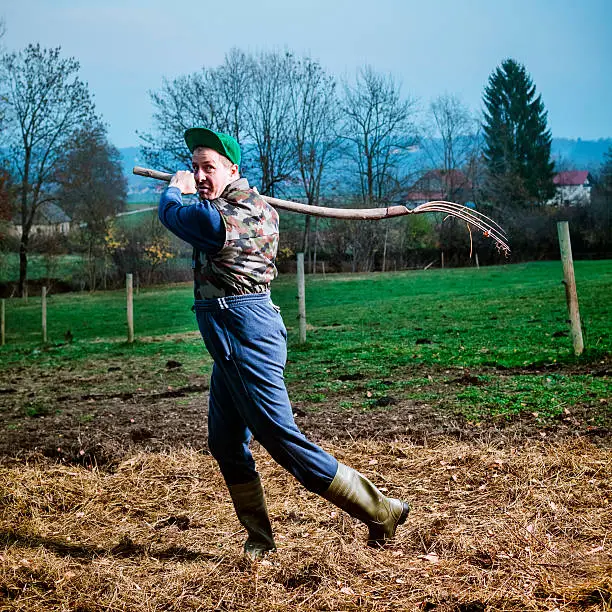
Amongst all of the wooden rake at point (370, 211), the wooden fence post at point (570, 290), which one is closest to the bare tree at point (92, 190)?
the wooden fence post at point (570, 290)

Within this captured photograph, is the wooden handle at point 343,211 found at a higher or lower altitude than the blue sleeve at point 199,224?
higher

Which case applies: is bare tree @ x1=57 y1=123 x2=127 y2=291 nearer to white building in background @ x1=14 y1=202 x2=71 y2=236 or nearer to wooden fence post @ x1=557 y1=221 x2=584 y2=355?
white building in background @ x1=14 y1=202 x2=71 y2=236

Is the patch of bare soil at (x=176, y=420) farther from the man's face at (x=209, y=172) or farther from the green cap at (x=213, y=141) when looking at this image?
the green cap at (x=213, y=141)

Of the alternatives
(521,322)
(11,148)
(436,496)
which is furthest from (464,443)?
(11,148)

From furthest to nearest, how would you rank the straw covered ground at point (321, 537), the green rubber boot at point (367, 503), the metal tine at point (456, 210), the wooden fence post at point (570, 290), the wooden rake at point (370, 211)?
the wooden fence post at point (570, 290), the metal tine at point (456, 210), the wooden rake at point (370, 211), the green rubber boot at point (367, 503), the straw covered ground at point (321, 537)

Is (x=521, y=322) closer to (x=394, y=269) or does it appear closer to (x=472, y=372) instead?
(x=472, y=372)

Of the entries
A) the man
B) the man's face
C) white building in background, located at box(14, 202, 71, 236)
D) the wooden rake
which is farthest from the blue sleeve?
white building in background, located at box(14, 202, 71, 236)

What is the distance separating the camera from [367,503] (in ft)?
11.0

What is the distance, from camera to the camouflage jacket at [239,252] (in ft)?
10.0

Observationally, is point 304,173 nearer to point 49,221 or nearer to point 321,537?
point 49,221

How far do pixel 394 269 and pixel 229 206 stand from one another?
3363cm

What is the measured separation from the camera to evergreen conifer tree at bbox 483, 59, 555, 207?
144 feet

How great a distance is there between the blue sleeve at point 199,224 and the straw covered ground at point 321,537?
1585mm

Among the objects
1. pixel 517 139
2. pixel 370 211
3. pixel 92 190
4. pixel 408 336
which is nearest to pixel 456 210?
pixel 370 211
